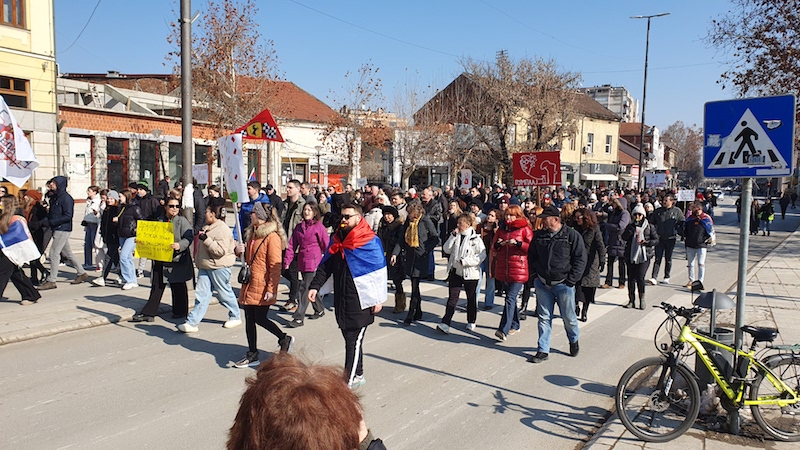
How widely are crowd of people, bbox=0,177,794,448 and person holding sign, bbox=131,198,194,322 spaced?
0.06 feet

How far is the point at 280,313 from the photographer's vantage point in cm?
912

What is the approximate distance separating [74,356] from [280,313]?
3.01m

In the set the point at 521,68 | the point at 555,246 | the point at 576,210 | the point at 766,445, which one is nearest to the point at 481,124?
the point at 521,68

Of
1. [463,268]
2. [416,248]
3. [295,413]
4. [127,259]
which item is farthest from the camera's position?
[127,259]

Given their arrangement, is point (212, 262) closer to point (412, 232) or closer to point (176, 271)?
point (176, 271)

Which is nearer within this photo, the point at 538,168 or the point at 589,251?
the point at 589,251

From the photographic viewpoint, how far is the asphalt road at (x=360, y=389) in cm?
487

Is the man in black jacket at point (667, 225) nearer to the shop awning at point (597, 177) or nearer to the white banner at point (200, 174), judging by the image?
the white banner at point (200, 174)

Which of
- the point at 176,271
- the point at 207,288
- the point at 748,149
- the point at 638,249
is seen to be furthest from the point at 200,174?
the point at 748,149

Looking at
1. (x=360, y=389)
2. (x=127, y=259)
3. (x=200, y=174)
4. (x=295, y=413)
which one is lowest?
(x=360, y=389)

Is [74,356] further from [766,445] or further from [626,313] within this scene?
[626,313]

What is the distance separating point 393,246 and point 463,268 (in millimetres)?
2058

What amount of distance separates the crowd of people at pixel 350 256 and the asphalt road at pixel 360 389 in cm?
33

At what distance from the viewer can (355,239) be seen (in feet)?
19.0
